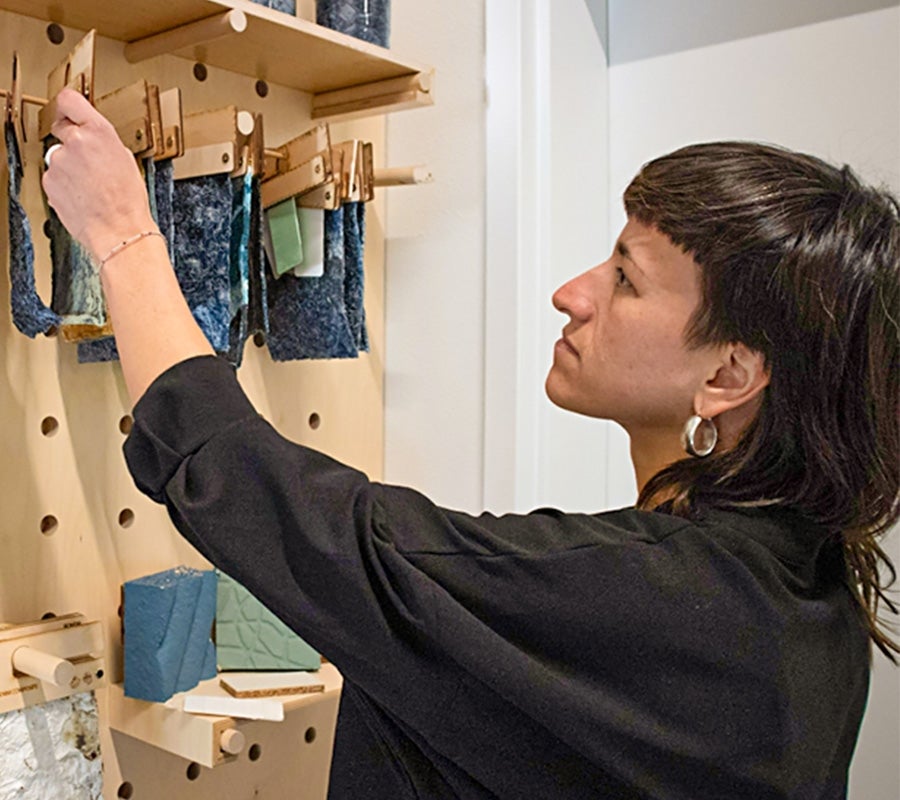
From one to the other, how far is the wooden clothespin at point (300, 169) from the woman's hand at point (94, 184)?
278 millimetres

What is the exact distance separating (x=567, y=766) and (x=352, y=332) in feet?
2.06

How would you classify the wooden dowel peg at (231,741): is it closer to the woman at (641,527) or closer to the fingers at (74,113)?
the woman at (641,527)

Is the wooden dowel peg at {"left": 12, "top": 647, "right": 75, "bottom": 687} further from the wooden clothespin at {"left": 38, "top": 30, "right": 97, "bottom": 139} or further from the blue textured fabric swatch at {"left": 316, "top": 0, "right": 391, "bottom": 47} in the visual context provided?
the blue textured fabric swatch at {"left": 316, "top": 0, "right": 391, "bottom": 47}

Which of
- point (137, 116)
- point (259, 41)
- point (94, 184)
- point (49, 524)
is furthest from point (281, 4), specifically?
point (49, 524)

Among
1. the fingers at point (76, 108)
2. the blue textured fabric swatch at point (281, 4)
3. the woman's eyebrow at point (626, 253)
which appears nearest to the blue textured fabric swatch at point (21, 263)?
the fingers at point (76, 108)

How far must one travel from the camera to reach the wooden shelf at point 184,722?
1.12m

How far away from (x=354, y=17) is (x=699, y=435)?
67cm

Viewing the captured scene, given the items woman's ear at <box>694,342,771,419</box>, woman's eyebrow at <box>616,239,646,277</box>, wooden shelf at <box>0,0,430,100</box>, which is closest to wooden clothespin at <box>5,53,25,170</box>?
wooden shelf at <box>0,0,430,100</box>

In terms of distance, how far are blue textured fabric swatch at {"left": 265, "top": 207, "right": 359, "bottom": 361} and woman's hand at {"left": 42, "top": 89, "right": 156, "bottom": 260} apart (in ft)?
1.10

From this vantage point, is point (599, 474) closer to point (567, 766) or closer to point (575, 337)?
point (575, 337)

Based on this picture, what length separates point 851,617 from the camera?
946 mm

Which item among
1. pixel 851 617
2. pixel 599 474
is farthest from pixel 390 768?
pixel 599 474

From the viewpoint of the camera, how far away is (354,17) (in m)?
1.28

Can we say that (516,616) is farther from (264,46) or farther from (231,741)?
(264,46)
